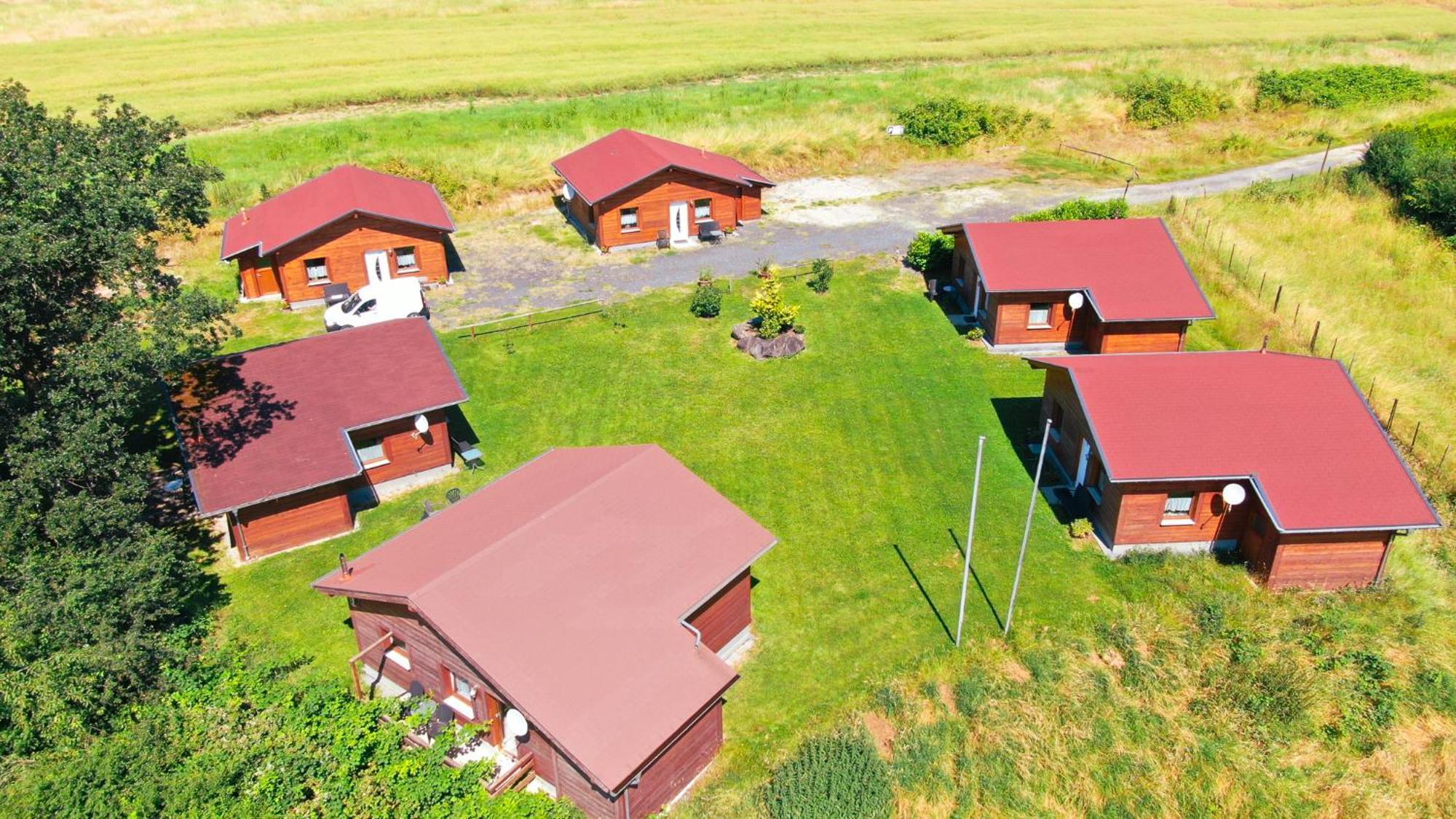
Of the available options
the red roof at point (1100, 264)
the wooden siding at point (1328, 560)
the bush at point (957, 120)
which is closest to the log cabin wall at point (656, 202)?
the red roof at point (1100, 264)

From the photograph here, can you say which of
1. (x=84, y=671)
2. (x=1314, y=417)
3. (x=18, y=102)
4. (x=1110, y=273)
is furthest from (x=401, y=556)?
(x=1110, y=273)

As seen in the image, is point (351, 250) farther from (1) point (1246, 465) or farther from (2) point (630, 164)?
(1) point (1246, 465)

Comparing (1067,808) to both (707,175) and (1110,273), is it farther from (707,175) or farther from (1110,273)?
(707,175)

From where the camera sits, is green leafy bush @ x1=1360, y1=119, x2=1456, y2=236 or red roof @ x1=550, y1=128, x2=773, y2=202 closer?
red roof @ x1=550, y1=128, x2=773, y2=202

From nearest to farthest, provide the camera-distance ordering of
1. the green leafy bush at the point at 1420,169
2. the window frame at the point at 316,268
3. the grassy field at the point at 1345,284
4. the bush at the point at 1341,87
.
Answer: the grassy field at the point at 1345,284 < the window frame at the point at 316,268 < the green leafy bush at the point at 1420,169 < the bush at the point at 1341,87

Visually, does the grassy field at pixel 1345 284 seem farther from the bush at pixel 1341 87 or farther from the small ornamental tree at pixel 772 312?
the small ornamental tree at pixel 772 312

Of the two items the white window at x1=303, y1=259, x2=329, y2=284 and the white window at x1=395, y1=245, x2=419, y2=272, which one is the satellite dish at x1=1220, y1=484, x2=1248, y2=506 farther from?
the white window at x1=303, y1=259, x2=329, y2=284

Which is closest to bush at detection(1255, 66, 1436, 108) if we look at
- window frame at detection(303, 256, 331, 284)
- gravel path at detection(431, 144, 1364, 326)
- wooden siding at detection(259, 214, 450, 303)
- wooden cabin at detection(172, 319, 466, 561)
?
gravel path at detection(431, 144, 1364, 326)
